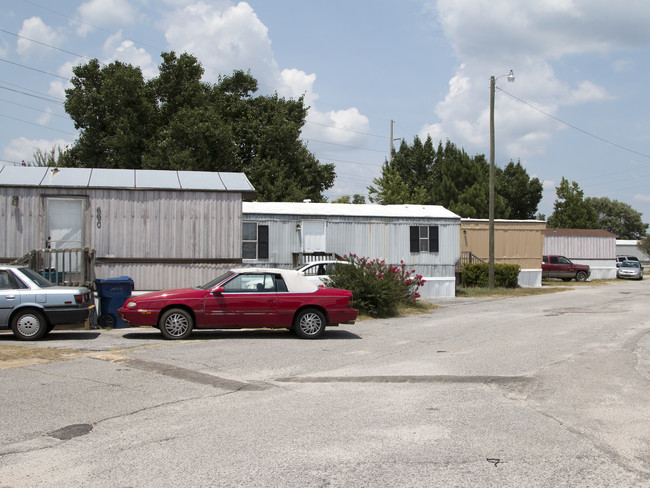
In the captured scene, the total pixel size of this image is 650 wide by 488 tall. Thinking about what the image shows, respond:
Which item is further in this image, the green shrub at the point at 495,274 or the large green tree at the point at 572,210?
the large green tree at the point at 572,210

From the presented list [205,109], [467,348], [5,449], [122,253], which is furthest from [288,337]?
[205,109]

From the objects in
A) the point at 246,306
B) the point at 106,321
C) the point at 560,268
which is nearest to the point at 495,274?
the point at 560,268

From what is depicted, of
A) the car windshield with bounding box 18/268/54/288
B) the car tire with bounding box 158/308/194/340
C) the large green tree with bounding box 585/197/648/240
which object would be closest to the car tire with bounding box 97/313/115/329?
the car windshield with bounding box 18/268/54/288

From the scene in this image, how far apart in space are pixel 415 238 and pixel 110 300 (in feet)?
45.1

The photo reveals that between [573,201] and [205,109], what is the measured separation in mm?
41099

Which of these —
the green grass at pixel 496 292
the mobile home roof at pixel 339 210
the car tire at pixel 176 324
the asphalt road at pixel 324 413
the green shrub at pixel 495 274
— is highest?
the mobile home roof at pixel 339 210

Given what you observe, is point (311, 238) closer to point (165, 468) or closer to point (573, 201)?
point (165, 468)

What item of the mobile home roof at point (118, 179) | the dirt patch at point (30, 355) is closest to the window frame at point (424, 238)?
the mobile home roof at point (118, 179)

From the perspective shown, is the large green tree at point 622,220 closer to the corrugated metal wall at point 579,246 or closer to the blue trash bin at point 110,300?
the corrugated metal wall at point 579,246

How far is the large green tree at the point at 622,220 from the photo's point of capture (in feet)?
317

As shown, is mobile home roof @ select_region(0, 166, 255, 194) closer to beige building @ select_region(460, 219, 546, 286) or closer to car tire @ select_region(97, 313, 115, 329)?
car tire @ select_region(97, 313, 115, 329)

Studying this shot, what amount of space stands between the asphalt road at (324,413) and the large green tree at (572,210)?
51624 mm

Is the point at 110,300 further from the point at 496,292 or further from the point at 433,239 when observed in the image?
the point at 496,292

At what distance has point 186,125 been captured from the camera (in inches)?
1321
